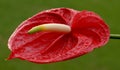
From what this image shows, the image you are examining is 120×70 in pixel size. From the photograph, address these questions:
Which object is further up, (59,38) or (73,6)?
(59,38)

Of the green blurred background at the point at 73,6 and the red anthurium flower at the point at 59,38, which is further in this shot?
the green blurred background at the point at 73,6

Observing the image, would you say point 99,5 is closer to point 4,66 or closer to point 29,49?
point 4,66

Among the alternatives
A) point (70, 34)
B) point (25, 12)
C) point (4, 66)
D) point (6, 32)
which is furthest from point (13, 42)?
point (25, 12)

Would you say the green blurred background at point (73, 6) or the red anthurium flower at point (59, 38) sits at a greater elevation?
the red anthurium flower at point (59, 38)

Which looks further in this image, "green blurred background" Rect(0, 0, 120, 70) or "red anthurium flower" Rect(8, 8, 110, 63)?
"green blurred background" Rect(0, 0, 120, 70)

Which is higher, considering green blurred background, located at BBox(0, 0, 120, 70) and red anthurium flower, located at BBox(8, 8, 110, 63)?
red anthurium flower, located at BBox(8, 8, 110, 63)

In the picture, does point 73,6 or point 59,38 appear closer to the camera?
point 59,38
